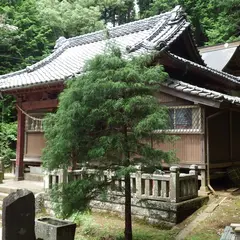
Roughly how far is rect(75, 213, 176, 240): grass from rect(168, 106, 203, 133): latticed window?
3363 mm

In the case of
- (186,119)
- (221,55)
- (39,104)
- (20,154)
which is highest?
(221,55)

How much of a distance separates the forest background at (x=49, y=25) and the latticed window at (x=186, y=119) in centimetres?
920

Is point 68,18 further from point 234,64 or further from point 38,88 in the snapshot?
point 38,88

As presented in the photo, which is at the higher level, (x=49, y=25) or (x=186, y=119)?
→ (x=49, y=25)

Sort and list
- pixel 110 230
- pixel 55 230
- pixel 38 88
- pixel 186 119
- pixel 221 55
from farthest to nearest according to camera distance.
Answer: pixel 221 55 → pixel 38 88 → pixel 186 119 → pixel 110 230 → pixel 55 230

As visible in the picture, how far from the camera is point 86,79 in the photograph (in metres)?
6.27

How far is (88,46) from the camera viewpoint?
17047 millimetres

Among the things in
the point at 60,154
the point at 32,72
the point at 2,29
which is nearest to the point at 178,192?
the point at 60,154

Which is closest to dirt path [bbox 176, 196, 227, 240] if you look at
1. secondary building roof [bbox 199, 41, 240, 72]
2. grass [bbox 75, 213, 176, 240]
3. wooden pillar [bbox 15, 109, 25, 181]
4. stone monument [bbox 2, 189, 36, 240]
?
grass [bbox 75, 213, 176, 240]

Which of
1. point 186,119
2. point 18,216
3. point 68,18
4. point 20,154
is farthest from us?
point 68,18

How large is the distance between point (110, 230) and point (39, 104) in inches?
286

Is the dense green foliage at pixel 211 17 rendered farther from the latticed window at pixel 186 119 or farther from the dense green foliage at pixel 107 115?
the dense green foliage at pixel 107 115

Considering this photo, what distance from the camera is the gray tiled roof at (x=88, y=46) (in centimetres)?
1204

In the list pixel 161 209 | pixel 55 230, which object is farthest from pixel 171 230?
pixel 55 230
